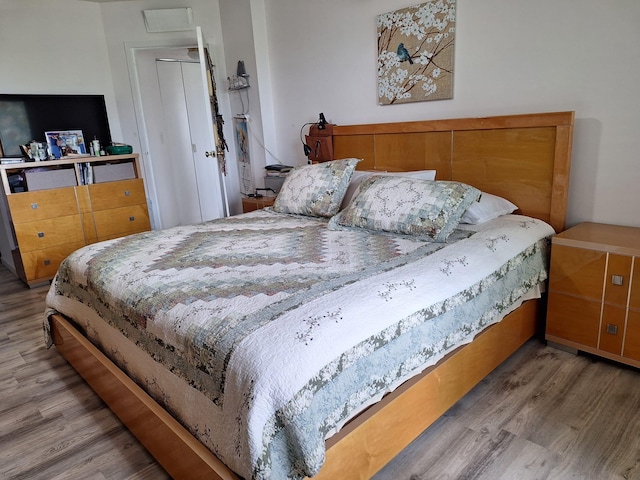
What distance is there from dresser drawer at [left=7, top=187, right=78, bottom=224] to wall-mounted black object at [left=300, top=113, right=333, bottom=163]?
2.12 metres

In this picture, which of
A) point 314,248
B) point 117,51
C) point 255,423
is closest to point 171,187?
point 117,51

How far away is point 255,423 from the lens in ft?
3.17

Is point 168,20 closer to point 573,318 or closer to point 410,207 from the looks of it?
point 410,207

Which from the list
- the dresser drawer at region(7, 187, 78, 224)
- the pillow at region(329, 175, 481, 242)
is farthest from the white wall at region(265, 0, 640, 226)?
the dresser drawer at region(7, 187, 78, 224)

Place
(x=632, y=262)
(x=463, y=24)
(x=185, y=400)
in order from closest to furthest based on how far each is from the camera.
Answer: (x=185, y=400), (x=632, y=262), (x=463, y=24)

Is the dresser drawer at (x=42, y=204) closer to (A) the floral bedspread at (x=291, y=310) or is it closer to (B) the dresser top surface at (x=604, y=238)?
(A) the floral bedspread at (x=291, y=310)

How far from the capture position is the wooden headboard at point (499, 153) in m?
2.14

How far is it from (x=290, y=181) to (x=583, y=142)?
1.67 metres

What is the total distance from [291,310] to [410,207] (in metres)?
1.04

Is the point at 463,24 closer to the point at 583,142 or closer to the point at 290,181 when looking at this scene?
the point at 583,142

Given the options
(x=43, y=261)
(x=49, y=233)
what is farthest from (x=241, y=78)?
(x=43, y=261)

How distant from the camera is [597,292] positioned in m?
1.88

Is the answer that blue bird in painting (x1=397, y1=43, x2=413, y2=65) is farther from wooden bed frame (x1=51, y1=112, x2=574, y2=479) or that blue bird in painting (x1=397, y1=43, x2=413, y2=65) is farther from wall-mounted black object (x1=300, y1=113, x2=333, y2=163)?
wall-mounted black object (x1=300, y1=113, x2=333, y2=163)

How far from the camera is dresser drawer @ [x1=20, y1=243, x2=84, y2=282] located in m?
3.50
